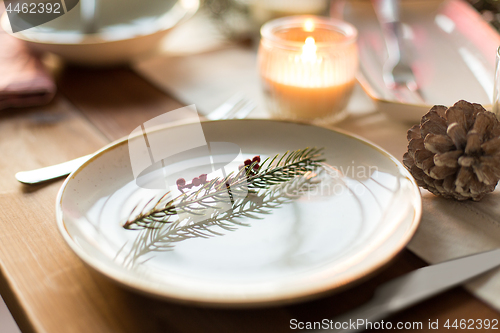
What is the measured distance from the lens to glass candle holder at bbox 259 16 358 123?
620mm

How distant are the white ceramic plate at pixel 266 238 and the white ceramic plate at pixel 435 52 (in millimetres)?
195

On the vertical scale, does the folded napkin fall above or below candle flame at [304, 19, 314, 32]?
below

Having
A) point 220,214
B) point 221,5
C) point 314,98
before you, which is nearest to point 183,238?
point 220,214

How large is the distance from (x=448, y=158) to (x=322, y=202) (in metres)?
0.13

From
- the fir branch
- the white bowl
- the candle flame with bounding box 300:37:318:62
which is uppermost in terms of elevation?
the candle flame with bounding box 300:37:318:62

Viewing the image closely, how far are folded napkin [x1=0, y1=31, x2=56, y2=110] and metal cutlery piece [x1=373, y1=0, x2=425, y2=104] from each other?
0.59 metres

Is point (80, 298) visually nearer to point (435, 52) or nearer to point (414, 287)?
point (414, 287)

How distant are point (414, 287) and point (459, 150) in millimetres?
147

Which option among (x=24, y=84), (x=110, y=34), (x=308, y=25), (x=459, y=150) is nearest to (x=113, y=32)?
(x=110, y=34)

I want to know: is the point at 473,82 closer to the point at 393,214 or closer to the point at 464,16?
the point at 464,16

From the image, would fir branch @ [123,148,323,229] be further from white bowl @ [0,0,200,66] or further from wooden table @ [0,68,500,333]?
white bowl @ [0,0,200,66]

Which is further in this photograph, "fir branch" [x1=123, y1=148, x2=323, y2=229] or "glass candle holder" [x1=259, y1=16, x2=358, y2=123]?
"glass candle holder" [x1=259, y1=16, x2=358, y2=123]

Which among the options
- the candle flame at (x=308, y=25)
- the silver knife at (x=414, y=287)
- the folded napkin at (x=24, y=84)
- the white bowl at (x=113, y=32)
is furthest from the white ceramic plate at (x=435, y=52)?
the folded napkin at (x=24, y=84)

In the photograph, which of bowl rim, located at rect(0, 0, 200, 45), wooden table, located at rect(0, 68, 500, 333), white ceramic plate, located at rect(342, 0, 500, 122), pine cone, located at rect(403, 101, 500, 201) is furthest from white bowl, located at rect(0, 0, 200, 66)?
pine cone, located at rect(403, 101, 500, 201)
